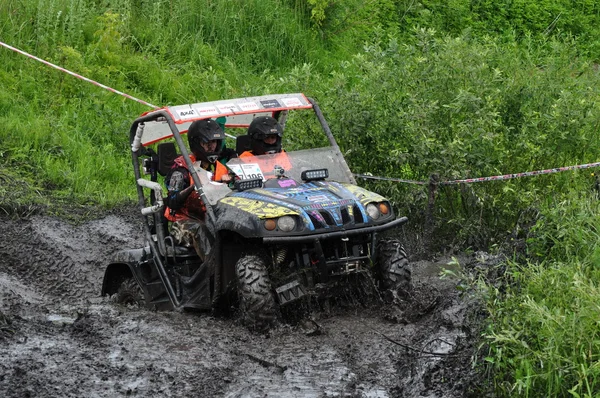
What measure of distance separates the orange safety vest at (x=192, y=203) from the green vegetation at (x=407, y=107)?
1.97m

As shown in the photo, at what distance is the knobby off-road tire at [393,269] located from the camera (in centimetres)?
777

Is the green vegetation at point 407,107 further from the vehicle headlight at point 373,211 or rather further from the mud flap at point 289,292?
the mud flap at point 289,292

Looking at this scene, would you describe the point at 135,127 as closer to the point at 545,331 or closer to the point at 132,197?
the point at 132,197

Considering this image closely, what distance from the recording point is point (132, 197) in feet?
41.3

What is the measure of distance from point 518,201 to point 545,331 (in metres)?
4.13

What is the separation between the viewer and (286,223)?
288 inches

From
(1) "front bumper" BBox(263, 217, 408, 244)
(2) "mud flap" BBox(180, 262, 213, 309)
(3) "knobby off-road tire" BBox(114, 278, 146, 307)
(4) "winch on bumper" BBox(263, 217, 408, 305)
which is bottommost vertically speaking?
(3) "knobby off-road tire" BBox(114, 278, 146, 307)

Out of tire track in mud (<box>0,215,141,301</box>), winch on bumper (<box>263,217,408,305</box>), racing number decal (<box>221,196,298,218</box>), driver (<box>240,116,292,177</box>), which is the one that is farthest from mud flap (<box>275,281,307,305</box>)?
tire track in mud (<box>0,215,141,301</box>)

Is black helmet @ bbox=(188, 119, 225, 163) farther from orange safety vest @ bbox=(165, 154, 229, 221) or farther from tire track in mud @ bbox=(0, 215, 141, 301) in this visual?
tire track in mud @ bbox=(0, 215, 141, 301)

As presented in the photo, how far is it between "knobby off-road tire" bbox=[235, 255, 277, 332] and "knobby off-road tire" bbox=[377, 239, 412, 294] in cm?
90

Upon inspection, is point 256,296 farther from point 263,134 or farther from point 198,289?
point 263,134

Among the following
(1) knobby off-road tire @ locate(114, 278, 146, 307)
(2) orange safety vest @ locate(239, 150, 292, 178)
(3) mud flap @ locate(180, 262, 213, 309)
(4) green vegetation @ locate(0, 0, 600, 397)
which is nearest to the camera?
(4) green vegetation @ locate(0, 0, 600, 397)

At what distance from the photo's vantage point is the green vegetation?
615 cm

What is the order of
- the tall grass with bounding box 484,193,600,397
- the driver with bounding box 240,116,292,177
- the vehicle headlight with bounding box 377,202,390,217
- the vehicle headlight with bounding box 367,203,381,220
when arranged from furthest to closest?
Result: the driver with bounding box 240,116,292,177, the vehicle headlight with bounding box 377,202,390,217, the vehicle headlight with bounding box 367,203,381,220, the tall grass with bounding box 484,193,600,397
